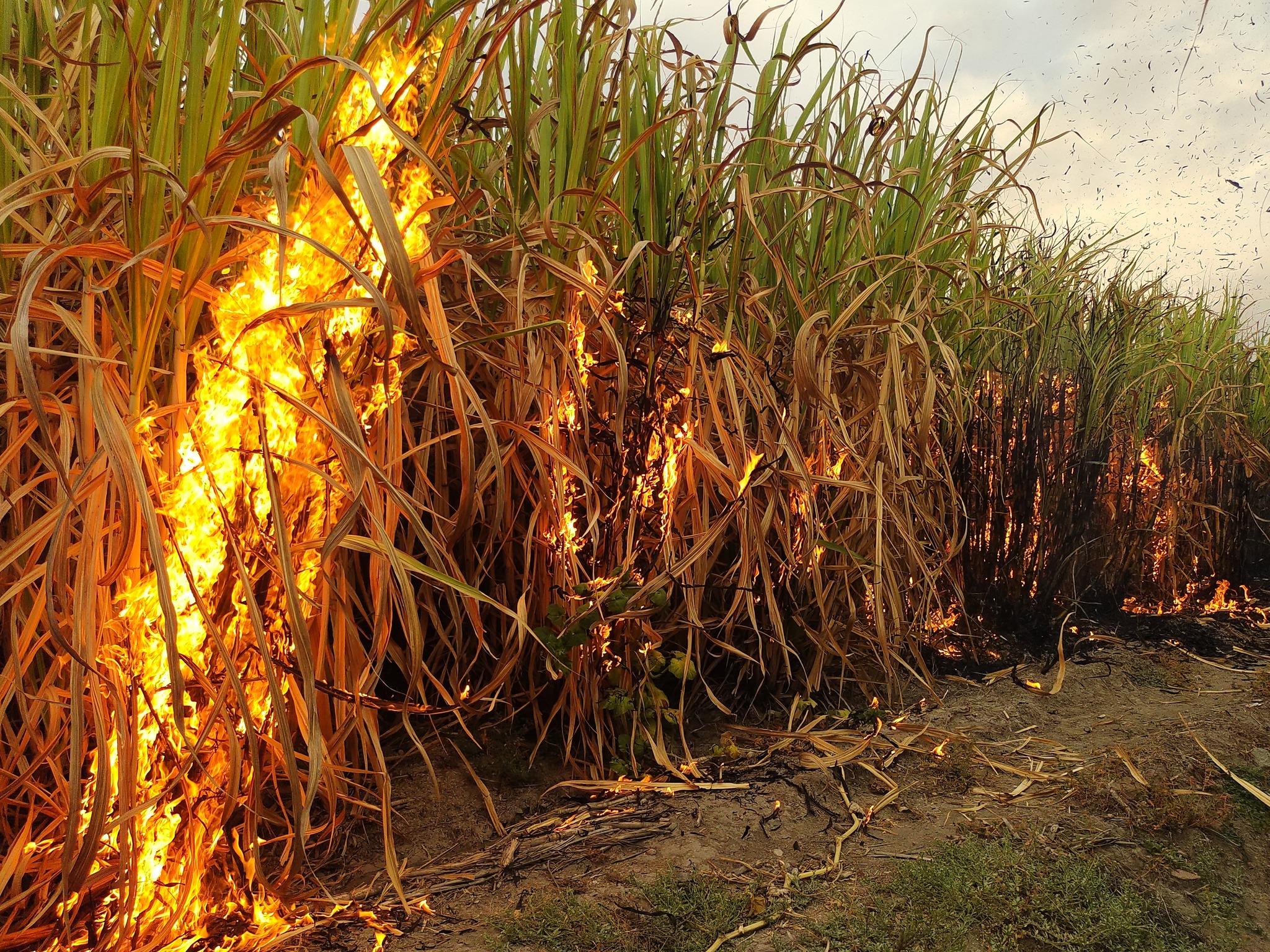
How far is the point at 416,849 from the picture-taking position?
5.16 feet

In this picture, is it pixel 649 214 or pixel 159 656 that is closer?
pixel 159 656

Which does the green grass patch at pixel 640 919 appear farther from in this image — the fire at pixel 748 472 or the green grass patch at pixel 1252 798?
the green grass patch at pixel 1252 798

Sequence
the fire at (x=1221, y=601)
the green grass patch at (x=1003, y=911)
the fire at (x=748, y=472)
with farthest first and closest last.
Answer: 1. the fire at (x=1221, y=601)
2. the fire at (x=748, y=472)
3. the green grass patch at (x=1003, y=911)

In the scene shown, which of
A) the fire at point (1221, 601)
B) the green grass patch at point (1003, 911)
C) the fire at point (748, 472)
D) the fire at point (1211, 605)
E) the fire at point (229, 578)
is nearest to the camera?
the fire at point (229, 578)

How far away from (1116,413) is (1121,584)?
594 millimetres

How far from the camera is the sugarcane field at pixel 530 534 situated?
1.09m

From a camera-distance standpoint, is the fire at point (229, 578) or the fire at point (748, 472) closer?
the fire at point (229, 578)

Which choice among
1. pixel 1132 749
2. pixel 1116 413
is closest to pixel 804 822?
pixel 1132 749

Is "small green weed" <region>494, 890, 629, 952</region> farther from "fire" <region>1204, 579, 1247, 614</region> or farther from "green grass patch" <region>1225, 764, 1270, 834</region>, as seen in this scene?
"fire" <region>1204, 579, 1247, 614</region>

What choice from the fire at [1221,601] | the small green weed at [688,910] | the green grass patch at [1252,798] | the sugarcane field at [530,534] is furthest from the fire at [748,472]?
the fire at [1221,601]

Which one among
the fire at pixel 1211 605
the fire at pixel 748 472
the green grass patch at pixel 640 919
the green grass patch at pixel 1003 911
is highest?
the fire at pixel 748 472

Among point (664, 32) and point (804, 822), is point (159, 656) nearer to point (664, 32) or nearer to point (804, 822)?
point (804, 822)

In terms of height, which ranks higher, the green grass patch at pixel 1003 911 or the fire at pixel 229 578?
the fire at pixel 229 578

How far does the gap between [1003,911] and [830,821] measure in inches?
12.2
